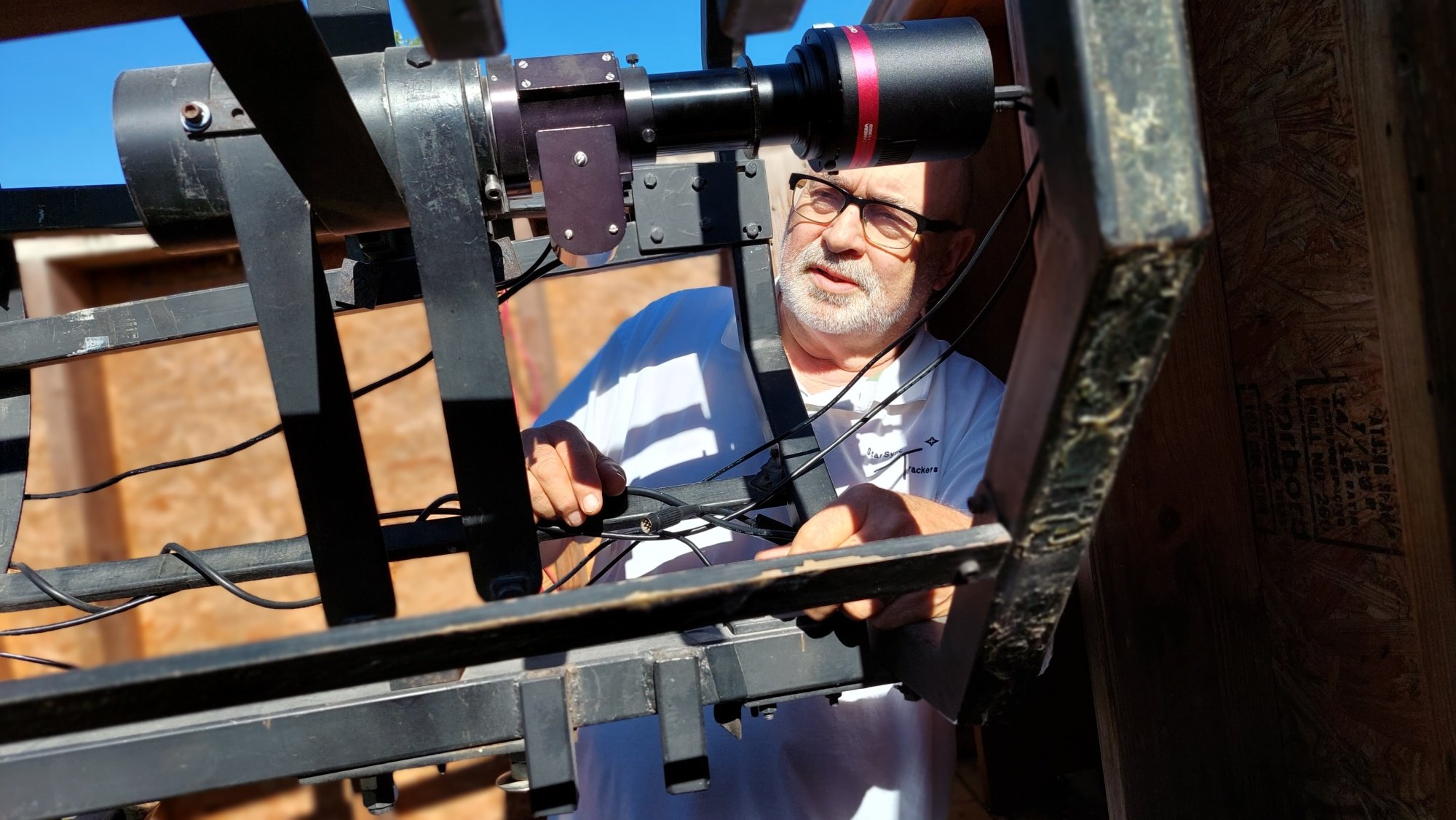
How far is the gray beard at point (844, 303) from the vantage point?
72.8 inches

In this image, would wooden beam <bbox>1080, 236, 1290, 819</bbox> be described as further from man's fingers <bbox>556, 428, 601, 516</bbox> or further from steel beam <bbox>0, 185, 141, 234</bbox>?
steel beam <bbox>0, 185, 141, 234</bbox>

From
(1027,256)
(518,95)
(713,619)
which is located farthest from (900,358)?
(713,619)

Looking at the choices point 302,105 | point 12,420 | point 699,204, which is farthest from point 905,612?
point 12,420

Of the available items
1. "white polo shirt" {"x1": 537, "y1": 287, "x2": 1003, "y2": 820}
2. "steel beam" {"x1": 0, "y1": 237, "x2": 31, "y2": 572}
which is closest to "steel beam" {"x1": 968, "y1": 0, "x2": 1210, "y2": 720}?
"white polo shirt" {"x1": 537, "y1": 287, "x2": 1003, "y2": 820}

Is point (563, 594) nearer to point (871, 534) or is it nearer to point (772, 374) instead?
point (871, 534)

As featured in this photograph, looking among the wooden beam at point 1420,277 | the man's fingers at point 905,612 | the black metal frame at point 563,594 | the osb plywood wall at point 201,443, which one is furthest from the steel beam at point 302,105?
the osb plywood wall at point 201,443

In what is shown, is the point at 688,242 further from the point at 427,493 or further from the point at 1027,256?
the point at 427,493

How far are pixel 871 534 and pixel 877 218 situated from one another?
1.07 metres

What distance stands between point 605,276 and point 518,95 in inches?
147

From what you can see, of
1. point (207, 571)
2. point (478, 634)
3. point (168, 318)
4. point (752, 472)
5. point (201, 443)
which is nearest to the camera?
point (478, 634)

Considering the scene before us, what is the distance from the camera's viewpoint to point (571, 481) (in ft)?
3.83

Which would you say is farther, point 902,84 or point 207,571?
point 207,571

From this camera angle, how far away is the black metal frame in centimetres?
49

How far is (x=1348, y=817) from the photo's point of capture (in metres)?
1.16
